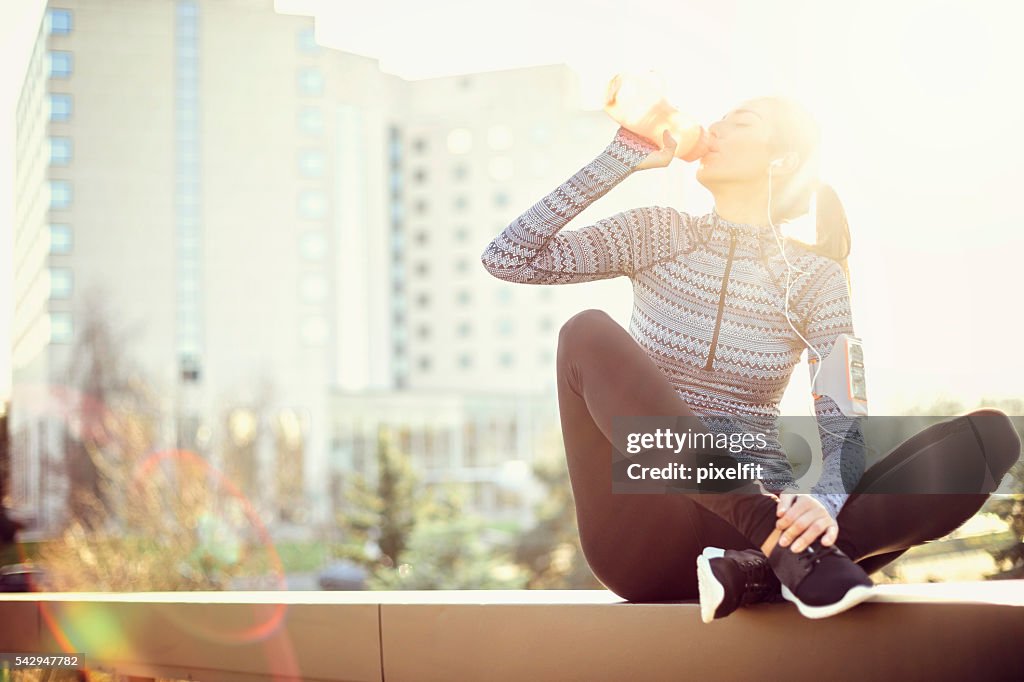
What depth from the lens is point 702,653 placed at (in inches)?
49.1

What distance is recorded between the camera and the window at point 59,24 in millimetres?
23766

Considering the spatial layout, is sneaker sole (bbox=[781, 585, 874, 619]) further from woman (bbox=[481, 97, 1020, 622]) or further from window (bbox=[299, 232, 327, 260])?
window (bbox=[299, 232, 327, 260])

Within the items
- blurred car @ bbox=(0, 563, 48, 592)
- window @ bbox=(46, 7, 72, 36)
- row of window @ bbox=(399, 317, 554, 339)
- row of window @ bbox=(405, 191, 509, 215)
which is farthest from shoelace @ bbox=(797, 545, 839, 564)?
row of window @ bbox=(405, 191, 509, 215)

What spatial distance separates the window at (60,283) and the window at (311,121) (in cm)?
920

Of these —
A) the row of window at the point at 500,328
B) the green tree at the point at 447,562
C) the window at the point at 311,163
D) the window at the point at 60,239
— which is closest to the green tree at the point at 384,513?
the green tree at the point at 447,562

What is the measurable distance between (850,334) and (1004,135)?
2155 mm

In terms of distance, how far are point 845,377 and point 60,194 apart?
29.5 meters

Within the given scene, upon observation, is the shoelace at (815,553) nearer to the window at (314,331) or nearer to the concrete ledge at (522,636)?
the concrete ledge at (522,636)

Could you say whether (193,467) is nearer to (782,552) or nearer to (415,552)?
(415,552)

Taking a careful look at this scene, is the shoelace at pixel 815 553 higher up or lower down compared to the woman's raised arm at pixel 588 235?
lower down

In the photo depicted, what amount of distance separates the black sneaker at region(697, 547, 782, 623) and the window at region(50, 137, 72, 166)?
28258mm

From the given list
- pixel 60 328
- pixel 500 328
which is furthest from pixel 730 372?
pixel 500 328

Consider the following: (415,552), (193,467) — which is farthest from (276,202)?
(415,552)

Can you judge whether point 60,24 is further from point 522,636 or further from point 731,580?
point 731,580
